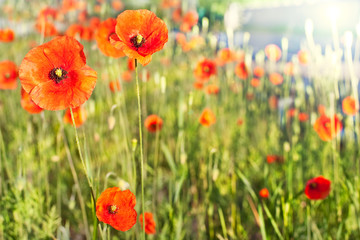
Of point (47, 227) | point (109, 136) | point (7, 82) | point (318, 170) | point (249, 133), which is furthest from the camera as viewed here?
point (249, 133)

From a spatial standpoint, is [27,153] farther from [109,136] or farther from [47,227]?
[109,136]

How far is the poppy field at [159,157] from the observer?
807mm

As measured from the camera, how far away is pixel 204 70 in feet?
6.58

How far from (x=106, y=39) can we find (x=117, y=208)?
20.5 inches

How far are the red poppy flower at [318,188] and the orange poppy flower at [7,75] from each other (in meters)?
1.23

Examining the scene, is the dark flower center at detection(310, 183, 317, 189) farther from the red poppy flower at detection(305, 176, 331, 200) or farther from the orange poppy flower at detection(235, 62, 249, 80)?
the orange poppy flower at detection(235, 62, 249, 80)

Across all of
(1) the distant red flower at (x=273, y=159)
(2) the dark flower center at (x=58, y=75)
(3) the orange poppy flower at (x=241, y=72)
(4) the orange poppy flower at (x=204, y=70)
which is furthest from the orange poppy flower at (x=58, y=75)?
(3) the orange poppy flower at (x=241, y=72)

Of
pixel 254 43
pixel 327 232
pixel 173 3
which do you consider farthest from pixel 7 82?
pixel 254 43

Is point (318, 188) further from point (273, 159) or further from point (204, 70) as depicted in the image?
point (204, 70)

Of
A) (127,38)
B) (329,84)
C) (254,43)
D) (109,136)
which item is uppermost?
(254,43)

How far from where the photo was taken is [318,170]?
6.57 feet

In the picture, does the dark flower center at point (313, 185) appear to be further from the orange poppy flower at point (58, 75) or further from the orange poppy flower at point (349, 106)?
the orange poppy flower at point (58, 75)

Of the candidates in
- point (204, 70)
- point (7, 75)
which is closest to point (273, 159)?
point (204, 70)

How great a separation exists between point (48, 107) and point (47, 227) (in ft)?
2.38
